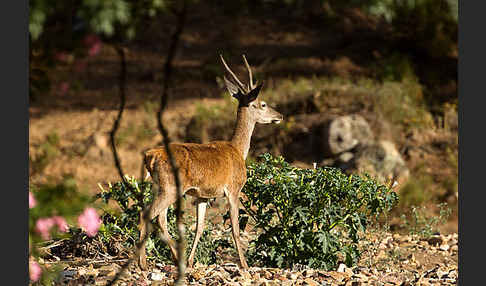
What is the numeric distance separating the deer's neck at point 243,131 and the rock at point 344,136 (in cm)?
479

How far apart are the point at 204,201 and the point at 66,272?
46.9 inches

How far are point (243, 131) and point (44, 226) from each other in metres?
3.38

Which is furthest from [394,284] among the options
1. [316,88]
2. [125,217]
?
[316,88]

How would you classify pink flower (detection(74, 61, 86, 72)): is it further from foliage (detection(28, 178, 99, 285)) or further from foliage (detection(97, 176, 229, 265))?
foliage (detection(28, 178, 99, 285))

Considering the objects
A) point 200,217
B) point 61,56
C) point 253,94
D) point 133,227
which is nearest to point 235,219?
point 200,217

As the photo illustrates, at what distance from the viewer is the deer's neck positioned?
5.70 m

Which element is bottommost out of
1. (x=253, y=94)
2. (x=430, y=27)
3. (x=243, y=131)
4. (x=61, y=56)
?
(x=243, y=131)

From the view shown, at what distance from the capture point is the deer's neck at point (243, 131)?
18.7ft

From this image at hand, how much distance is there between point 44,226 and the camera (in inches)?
97.0

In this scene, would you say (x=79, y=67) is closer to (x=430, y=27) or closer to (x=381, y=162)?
(x=430, y=27)

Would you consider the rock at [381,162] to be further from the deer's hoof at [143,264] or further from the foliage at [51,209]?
the foliage at [51,209]

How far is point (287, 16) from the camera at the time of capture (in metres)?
17.3

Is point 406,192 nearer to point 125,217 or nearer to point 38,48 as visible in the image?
point 125,217

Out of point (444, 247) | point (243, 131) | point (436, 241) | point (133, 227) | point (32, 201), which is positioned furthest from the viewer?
point (436, 241)
